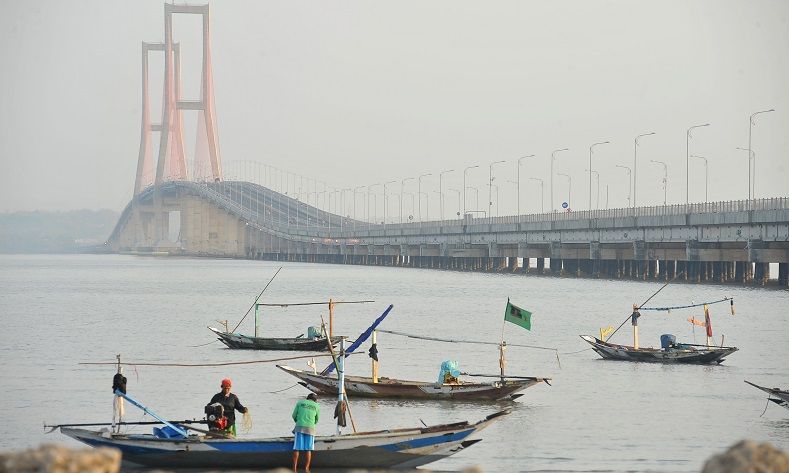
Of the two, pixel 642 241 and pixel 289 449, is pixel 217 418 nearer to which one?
pixel 289 449

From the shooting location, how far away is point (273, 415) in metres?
36.1

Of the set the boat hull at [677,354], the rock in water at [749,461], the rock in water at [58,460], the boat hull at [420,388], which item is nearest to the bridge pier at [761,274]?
the boat hull at [677,354]

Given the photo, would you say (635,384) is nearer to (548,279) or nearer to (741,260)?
(741,260)

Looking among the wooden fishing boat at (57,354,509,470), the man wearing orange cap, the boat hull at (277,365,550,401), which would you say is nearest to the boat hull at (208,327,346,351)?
the boat hull at (277,365,550,401)

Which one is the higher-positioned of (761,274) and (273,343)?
(761,274)

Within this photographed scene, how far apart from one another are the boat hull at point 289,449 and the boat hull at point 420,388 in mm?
9923

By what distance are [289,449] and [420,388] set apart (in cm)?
1111

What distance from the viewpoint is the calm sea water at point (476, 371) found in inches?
1267

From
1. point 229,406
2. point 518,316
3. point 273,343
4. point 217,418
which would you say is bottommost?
point 273,343

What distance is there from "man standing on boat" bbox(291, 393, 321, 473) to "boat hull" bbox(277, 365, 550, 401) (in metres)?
11.1

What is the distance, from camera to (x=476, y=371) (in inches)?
1912

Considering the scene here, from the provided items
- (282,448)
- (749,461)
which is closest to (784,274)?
(282,448)

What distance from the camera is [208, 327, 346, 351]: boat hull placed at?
52.3m

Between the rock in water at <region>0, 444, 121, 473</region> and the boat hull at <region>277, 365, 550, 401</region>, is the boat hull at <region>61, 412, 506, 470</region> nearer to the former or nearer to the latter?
the boat hull at <region>277, 365, 550, 401</region>
